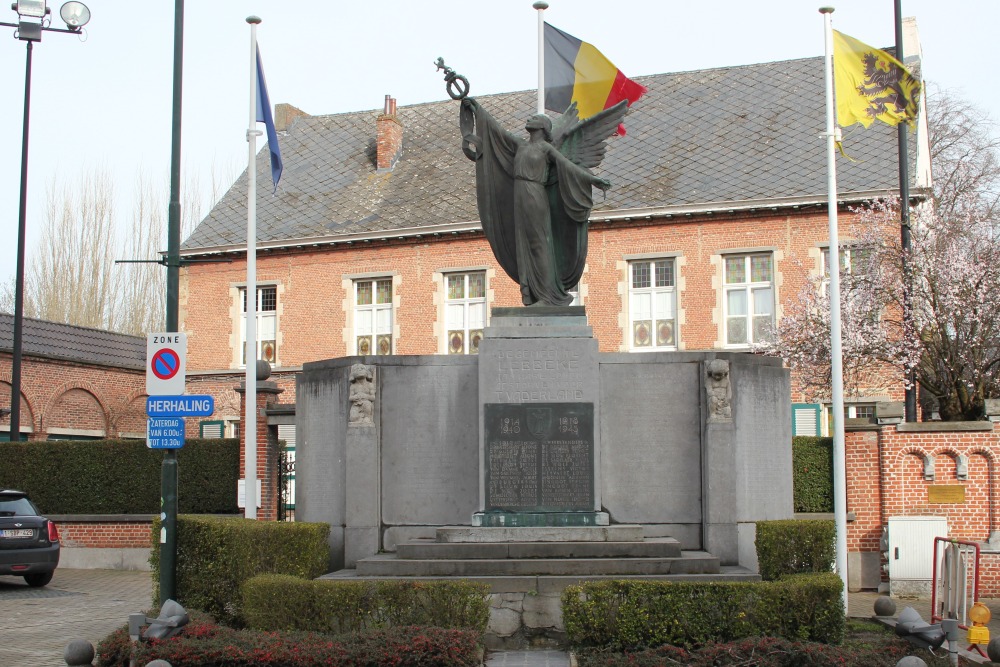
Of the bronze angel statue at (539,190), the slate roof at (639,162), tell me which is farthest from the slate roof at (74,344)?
the bronze angel statue at (539,190)

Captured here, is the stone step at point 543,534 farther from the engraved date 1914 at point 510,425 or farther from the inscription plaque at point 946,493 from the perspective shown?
the inscription plaque at point 946,493

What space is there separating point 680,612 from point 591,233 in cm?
2203

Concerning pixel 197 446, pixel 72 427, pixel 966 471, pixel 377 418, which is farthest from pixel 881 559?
pixel 72 427

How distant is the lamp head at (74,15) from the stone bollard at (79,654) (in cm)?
1729

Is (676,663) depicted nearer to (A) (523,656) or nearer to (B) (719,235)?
(A) (523,656)

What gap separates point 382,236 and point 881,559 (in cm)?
1801

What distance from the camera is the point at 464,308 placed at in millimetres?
31844

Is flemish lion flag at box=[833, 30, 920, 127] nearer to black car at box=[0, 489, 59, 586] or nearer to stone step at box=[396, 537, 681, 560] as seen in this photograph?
stone step at box=[396, 537, 681, 560]

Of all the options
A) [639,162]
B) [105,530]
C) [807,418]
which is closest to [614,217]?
[639,162]

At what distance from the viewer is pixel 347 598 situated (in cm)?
959

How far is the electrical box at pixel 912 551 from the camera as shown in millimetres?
16984

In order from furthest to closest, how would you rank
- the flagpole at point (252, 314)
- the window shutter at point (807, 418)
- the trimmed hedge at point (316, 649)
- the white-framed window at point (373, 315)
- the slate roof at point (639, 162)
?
the white-framed window at point (373, 315) < the slate roof at point (639, 162) < the window shutter at point (807, 418) < the flagpole at point (252, 314) < the trimmed hedge at point (316, 649)

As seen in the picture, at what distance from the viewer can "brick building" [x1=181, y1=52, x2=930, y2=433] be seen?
95.8 ft

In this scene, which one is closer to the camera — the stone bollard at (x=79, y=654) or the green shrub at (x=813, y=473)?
the stone bollard at (x=79, y=654)
